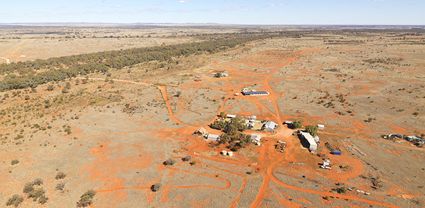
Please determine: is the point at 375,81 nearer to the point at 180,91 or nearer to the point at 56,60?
the point at 180,91

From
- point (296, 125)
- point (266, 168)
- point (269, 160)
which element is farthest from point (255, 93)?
point (266, 168)

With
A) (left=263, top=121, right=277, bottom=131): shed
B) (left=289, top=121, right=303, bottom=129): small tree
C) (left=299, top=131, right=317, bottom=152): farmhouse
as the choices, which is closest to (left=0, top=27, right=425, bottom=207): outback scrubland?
(left=299, top=131, right=317, bottom=152): farmhouse

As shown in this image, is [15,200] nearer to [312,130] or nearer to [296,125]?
[312,130]

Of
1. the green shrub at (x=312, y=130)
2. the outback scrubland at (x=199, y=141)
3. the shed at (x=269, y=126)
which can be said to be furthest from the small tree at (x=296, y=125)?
the shed at (x=269, y=126)

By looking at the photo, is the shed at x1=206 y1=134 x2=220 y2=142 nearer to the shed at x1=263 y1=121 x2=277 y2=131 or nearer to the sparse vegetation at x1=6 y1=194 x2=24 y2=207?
the shed at x1=263 y1=121 x2=277 y2=131

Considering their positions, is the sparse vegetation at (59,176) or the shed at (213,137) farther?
the shed at (213,137)

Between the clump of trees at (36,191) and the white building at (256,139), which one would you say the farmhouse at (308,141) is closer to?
the white building at (256,139)
